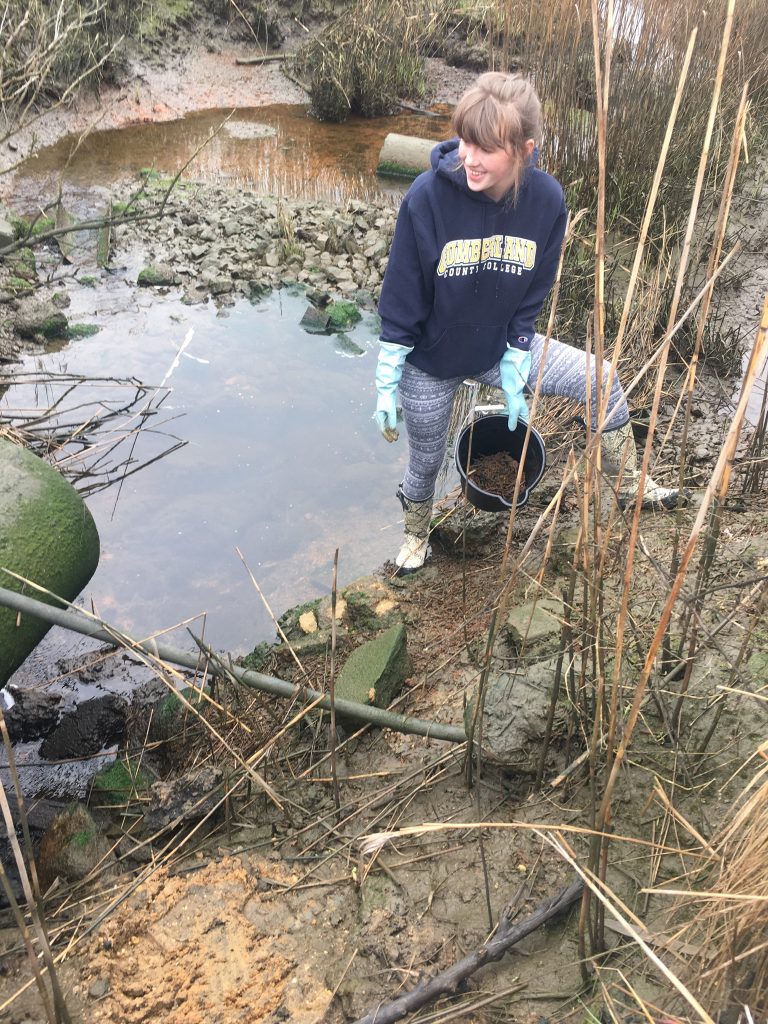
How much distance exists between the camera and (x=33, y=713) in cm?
315

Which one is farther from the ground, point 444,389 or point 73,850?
point 444,389

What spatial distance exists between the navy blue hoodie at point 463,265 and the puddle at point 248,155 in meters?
5.23

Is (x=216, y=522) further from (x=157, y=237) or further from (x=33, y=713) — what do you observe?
(x=157, y=237)

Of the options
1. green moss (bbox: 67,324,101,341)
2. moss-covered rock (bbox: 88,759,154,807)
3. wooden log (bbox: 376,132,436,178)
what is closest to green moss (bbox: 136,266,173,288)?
green moss (bbox: 67,324,101,341)

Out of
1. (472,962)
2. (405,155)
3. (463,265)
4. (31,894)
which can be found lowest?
(472,962)

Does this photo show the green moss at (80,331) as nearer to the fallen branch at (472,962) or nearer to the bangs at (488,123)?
the bangs at (488,123)

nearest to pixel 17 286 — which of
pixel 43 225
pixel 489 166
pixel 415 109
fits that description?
pixel 43 225

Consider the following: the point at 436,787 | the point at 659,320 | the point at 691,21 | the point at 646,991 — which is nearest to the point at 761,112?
the point at 691,21

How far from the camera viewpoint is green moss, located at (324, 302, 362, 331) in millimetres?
5465

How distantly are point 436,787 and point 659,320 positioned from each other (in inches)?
133

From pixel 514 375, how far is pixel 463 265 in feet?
1.64

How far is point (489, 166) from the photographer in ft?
8.05

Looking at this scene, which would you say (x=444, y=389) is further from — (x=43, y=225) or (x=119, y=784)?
(x=43, y=225)

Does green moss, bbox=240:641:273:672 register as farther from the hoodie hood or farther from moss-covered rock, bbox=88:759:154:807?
the hoodie hood
